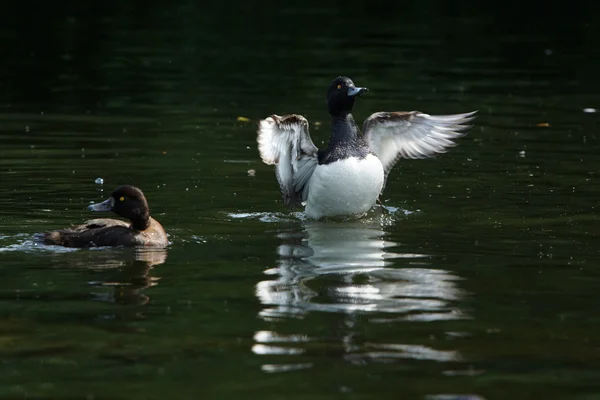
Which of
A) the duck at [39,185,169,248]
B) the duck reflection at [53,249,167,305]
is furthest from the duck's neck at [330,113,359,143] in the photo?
the duck reflection at [53,249,167,305]

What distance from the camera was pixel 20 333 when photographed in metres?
8.13

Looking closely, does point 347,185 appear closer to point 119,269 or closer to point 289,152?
point 289,152

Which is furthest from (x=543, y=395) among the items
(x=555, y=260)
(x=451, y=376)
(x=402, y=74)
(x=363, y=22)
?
(x=363, y=22)

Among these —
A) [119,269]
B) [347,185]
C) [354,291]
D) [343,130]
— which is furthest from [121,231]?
[343,130]

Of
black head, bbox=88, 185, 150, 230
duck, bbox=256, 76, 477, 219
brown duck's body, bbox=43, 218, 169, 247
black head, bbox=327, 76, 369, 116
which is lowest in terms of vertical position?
brown duck's body, bbox=43, 218, 169, 247

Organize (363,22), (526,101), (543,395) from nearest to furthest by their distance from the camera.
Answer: (543,395)
(526,101)
(363,22)

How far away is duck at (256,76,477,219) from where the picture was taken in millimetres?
12602

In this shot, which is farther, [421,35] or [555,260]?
[421,35]

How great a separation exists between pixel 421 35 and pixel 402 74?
731 cm

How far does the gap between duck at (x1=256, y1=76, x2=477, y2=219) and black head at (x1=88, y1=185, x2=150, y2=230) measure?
176cm

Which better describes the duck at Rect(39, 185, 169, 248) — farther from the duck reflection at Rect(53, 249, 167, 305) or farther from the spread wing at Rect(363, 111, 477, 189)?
the spread wing at Rect(363, 111, 477, 189)

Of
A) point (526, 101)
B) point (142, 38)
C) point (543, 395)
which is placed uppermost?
point (142, 38)

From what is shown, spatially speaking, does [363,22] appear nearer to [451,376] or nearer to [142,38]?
[142,38]

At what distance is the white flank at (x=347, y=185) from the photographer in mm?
12594
